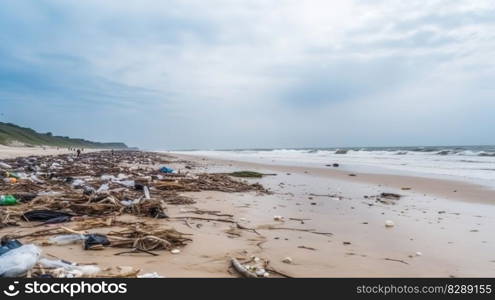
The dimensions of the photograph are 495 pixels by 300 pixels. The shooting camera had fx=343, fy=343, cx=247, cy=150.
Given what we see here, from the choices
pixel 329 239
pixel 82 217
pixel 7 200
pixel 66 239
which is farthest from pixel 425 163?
pixel 66 239

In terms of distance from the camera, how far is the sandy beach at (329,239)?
12.4ft

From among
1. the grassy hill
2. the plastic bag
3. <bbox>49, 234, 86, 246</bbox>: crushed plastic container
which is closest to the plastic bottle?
<bbox>49, 234, 86, 246</bbox>: crushed plastic container

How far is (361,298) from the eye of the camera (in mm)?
2951

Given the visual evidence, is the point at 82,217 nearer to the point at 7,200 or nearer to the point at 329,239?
the point at 7,200

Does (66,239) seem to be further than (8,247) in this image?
Yes

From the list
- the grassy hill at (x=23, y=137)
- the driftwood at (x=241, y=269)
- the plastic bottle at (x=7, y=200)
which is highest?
the grassy hill at (x=23, y=137)

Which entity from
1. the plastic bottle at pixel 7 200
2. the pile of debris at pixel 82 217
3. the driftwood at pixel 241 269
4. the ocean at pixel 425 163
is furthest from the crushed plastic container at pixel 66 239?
the ocean at pixel 425 163

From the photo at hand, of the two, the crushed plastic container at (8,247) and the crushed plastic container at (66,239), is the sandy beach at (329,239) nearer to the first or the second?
the crushed plastic container at (66,239)

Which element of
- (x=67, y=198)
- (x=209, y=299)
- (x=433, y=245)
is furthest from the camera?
(x=67, y=198)

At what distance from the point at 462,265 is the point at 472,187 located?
9.39 meters

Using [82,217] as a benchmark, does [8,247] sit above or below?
above

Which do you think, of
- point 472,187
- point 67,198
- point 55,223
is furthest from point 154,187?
point 472,187

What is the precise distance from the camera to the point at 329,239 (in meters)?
5.16

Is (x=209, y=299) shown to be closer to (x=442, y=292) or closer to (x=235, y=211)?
(x=442, y=292)
